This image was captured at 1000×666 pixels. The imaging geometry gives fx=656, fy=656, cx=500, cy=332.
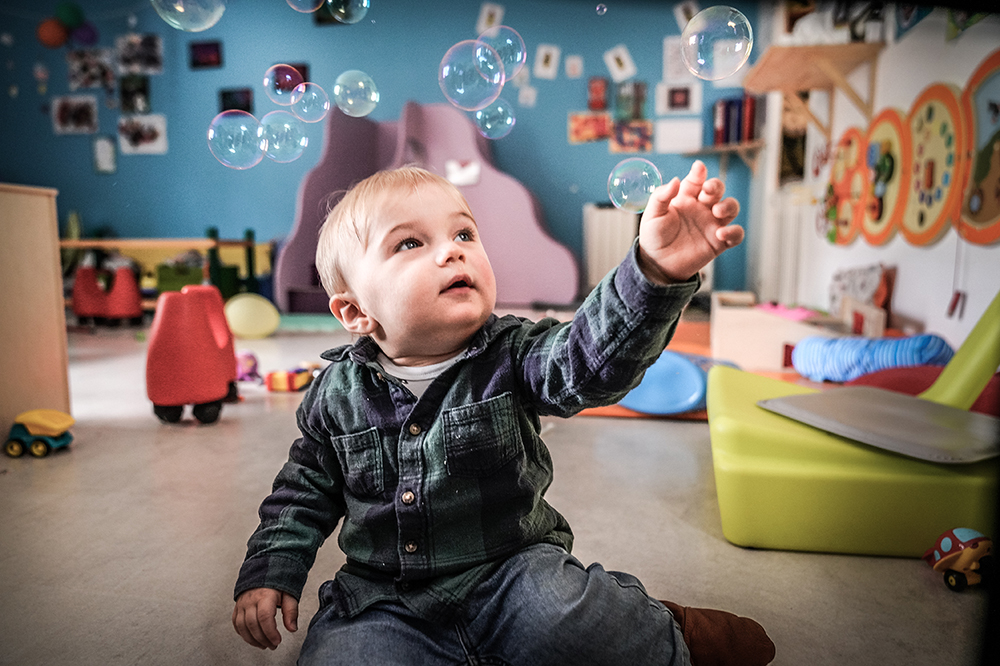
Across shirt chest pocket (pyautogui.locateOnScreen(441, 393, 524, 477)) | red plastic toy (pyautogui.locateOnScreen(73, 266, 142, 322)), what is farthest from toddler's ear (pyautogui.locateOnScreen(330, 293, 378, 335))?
red plastic toy (pyautogui.locateOnScreen(73, 266, 142, 322))

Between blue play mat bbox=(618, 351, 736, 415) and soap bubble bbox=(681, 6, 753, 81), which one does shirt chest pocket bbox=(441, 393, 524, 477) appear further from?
blue play mat bbox=(618, 351, 736, 415)

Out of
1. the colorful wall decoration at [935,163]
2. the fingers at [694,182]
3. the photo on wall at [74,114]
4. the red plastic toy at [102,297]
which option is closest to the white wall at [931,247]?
the colorful wall decoration at [935,163]

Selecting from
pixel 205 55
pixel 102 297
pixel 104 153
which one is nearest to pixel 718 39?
pixel 102 297

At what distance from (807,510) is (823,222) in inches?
88.2

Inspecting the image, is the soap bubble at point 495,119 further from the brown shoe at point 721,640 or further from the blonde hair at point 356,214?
the brown shoe at point 721,640

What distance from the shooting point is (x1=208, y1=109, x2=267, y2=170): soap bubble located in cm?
100

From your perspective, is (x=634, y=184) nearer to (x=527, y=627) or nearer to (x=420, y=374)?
(x=420, y=374)

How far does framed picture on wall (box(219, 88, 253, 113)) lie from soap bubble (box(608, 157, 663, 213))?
12.3 feet

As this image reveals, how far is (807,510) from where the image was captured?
0.89m

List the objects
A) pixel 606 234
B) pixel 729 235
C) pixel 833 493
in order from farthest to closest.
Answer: pixel 606 234 → pixel 833 493 → pixel 729 235

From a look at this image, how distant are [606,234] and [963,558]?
3092 millimetres

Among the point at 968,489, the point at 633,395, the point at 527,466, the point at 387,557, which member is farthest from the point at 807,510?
the point at 633,395

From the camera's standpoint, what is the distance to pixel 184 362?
1.55 metres

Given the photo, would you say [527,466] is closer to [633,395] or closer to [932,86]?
[633,395]
